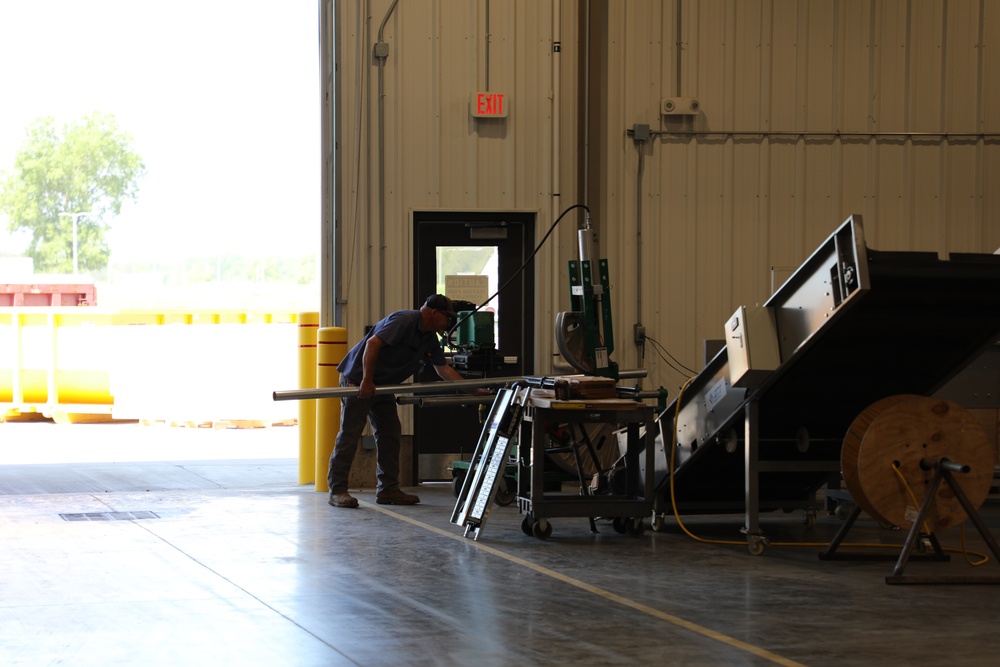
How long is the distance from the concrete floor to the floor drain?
0.04 meters

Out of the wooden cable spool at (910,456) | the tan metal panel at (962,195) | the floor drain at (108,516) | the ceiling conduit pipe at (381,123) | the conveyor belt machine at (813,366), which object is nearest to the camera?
Result: the conveyor belt machine at (813,366)

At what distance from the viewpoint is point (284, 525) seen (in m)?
7.97

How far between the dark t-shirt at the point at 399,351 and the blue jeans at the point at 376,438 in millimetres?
176


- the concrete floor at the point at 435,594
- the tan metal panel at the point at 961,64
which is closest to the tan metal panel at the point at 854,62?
the tan metal panel at the point at 961,64

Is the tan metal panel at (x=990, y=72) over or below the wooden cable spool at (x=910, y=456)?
over

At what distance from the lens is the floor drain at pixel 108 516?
8.21 m

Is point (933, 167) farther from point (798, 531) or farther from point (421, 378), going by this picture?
point (421, 378)

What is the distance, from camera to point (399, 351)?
8930 mm

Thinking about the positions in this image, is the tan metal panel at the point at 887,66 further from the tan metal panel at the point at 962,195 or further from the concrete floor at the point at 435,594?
the concrete floor at the point at 435,594

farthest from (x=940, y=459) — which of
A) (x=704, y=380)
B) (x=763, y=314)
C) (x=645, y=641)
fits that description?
(x=645, y=641)

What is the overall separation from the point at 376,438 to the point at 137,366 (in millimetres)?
7651

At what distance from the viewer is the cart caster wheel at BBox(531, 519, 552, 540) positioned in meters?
7.54

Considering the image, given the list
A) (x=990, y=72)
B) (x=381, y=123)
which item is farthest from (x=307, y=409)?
(x=990, y=72)

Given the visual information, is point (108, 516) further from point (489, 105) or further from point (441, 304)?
point (489, 105)
